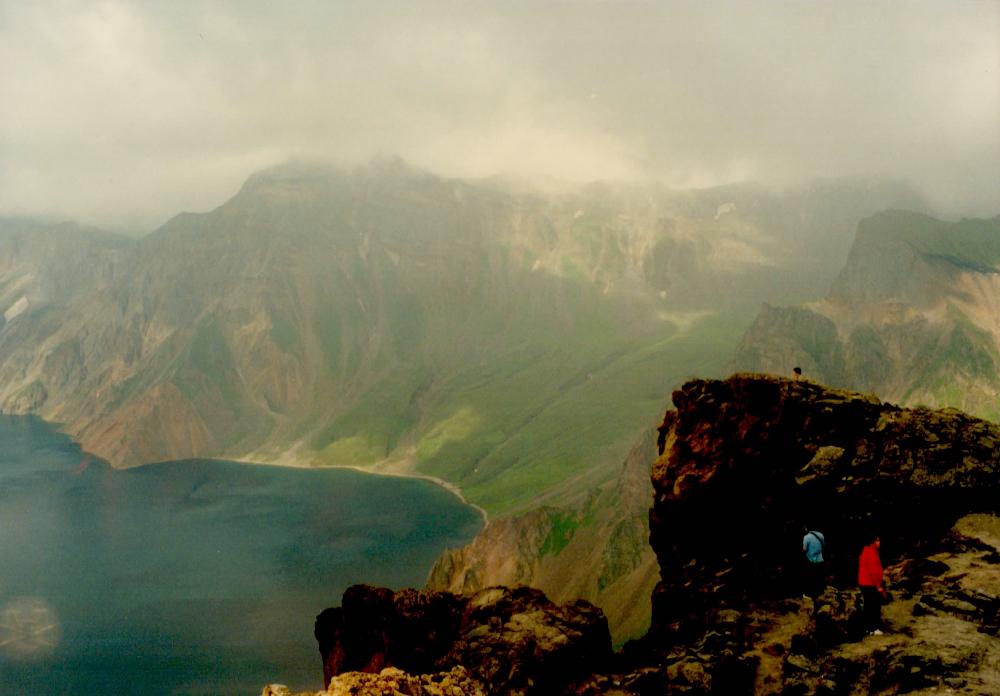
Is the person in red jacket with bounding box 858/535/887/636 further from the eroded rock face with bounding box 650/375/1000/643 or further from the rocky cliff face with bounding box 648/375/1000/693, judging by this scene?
the eroded rock face with bounding box 650/375/1000/643

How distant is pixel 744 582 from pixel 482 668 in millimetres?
11764

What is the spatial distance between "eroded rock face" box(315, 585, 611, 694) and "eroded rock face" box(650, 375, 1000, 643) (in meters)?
3.93

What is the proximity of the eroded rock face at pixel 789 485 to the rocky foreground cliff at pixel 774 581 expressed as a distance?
2.6 inches

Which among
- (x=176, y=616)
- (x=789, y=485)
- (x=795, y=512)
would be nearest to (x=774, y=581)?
(x=795, y=512)

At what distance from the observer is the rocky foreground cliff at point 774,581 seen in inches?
968

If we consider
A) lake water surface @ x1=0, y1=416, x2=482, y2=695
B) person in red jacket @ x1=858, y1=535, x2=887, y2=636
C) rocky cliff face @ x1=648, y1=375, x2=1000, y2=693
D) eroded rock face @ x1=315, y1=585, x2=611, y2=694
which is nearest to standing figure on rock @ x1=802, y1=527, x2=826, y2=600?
rocky cliff face @ x1=648, y1=375, x2=1000, y2=693

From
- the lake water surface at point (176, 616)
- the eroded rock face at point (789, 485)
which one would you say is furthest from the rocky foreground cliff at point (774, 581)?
the lake water surface at point (176, 616)

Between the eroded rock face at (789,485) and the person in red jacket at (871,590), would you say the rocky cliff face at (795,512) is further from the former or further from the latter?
the person in red jacket at (871,590)

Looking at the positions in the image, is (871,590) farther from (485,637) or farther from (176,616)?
(176,616)

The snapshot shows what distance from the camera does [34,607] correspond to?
16038cm

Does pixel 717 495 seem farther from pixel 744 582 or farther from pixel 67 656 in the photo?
pixel 67 656

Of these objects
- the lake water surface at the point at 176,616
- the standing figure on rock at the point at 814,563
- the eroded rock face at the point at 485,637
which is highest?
the standing figure on rock at the point at 814,563

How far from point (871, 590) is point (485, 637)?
1553cm

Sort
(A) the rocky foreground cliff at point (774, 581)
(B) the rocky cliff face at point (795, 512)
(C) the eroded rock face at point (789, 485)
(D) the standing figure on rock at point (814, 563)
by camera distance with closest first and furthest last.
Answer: (A) the rocky foreground cliff at point (774, 581), (B) the rocky cliff face at point (795, 512), (D) the standing figure on rock at point (814, 563), (C) the eroded rock face at point (789, 485)
